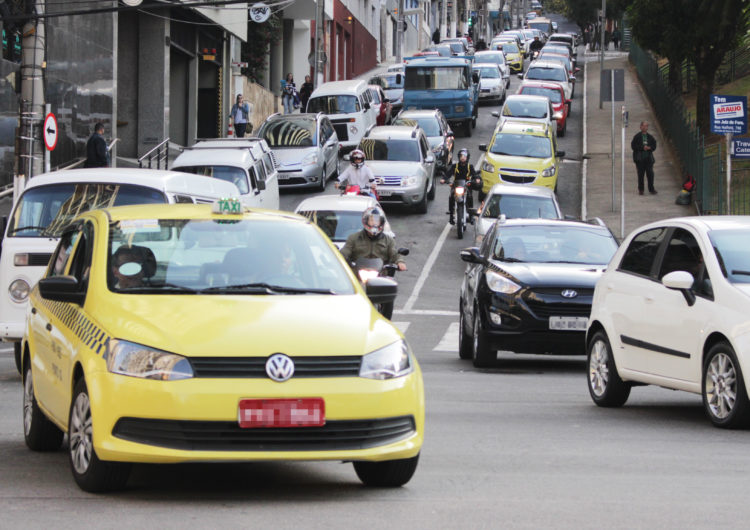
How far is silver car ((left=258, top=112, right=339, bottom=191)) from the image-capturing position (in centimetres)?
3662

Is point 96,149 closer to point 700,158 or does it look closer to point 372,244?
point 372,244

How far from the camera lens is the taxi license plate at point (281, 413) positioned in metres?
6.81

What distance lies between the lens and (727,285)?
10117 mm

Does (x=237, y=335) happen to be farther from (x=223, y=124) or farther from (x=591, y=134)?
(x=223, y=124)

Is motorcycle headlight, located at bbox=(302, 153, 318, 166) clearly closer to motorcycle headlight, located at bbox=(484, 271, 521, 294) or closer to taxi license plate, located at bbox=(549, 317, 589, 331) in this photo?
motorcycle headlight, located at bbox=(484, 271, 521, 294)

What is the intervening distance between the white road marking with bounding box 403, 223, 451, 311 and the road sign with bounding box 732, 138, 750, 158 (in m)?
6.21

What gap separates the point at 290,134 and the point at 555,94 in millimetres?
17285

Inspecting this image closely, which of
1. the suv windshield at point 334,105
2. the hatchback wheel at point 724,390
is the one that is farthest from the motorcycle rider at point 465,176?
the hatchback wheel at point 724,390

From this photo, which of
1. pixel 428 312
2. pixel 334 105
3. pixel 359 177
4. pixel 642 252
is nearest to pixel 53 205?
pixel 642 252

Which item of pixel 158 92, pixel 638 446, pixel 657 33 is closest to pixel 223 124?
pixel 158 92

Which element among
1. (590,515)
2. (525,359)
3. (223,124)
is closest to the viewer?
(590,515)

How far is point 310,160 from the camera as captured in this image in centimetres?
3678

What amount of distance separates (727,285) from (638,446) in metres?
1.51

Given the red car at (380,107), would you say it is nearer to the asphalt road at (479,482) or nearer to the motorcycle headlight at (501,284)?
the motorcycle headlight at (501,284)
